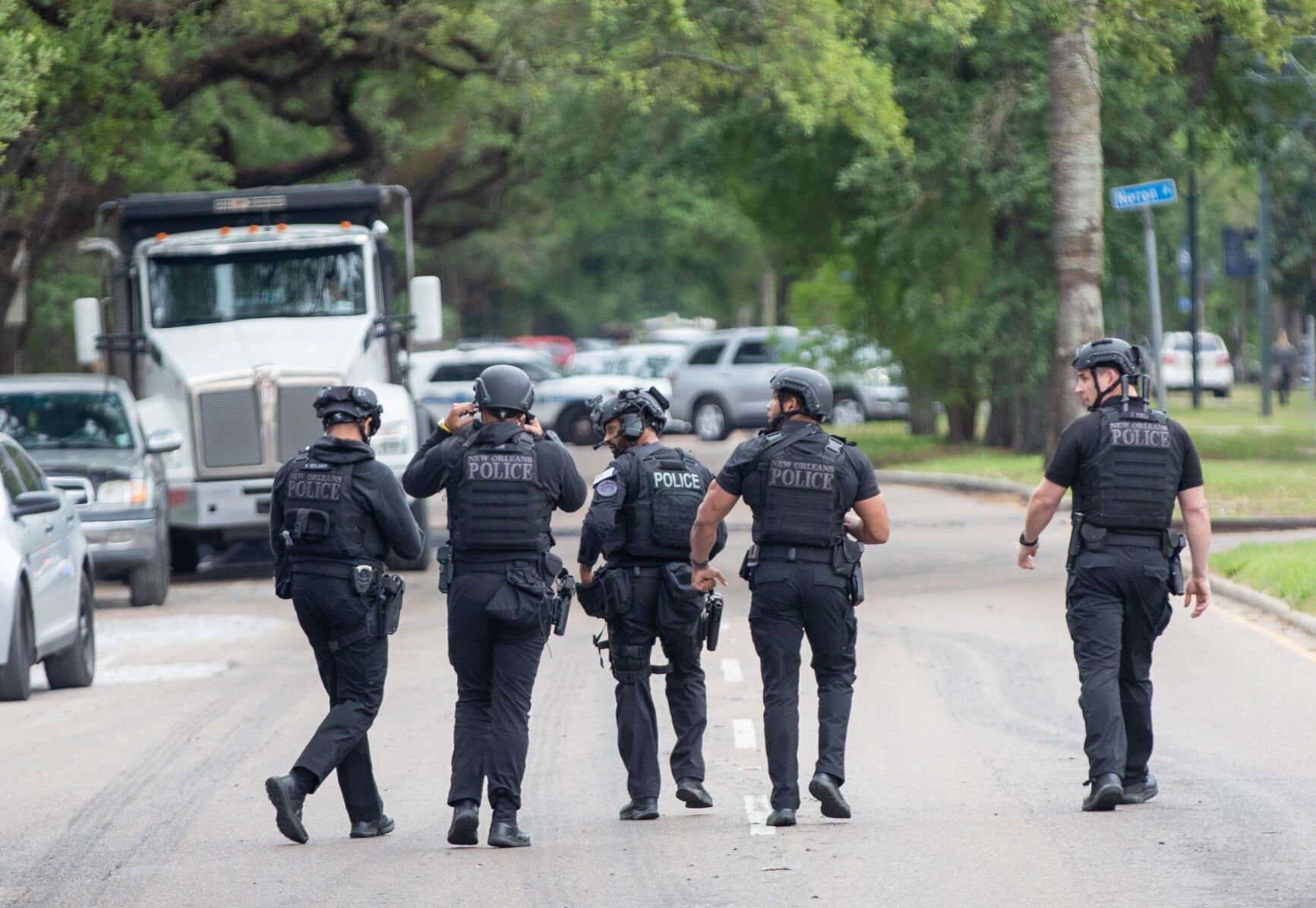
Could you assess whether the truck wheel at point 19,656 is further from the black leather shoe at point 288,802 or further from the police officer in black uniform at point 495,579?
the police officer in black uniform at point 495,579

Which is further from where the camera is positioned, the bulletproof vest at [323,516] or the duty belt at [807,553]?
the duty belt at [807,553]

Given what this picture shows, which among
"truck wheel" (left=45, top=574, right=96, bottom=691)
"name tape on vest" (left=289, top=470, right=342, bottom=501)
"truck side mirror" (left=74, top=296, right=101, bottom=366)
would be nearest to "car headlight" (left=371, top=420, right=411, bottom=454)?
"truck side mirror" (left=74, top=296, right=101, bottom=366)

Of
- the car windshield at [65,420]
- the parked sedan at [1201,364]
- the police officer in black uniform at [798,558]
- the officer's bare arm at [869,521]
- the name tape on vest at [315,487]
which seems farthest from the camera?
the parked sedan at [1201,364]

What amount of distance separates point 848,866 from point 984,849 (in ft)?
1.81

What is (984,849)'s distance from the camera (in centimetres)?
698

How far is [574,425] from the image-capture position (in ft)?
118

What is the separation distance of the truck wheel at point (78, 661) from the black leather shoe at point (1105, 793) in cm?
670

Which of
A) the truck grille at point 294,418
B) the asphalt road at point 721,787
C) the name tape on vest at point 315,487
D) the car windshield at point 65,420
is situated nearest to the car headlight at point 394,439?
the truck grille at point 294,418

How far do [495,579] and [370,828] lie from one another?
113 centimetres

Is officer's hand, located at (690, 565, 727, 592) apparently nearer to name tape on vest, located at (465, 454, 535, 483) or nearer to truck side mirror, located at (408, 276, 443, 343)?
name tape on vest, located at (465, 454, 535, 483)

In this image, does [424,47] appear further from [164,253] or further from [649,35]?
[164,253]

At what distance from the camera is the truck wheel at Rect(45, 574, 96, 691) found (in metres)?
11.8

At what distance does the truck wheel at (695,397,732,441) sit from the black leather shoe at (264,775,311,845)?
27869mm

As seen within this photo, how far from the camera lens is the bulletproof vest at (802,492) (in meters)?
7.45
